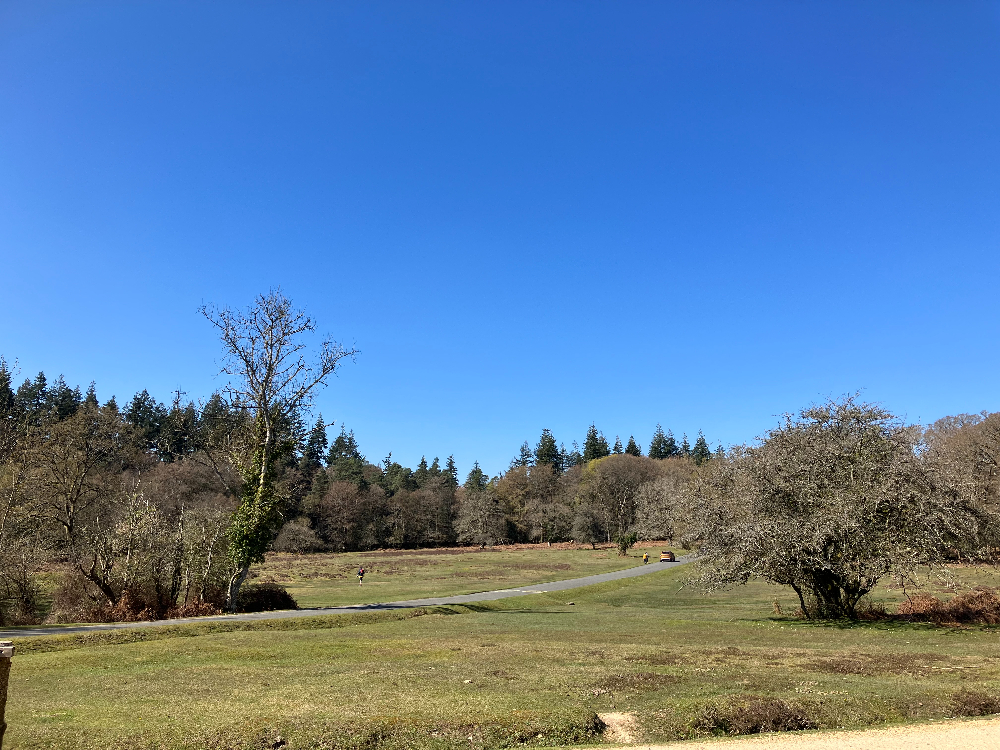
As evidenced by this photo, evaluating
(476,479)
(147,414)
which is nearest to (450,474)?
(476,479)

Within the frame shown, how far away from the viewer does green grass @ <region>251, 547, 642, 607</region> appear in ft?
146

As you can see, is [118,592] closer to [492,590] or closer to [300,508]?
[492,590]

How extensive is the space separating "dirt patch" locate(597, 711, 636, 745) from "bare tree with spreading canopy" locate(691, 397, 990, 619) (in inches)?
567

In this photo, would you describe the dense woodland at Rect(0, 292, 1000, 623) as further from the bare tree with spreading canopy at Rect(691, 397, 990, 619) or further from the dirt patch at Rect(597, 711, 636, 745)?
the dirt patch at Rect(597, 711, 636, 745)

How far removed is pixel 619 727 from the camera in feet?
31.2

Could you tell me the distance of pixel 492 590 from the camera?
1724 inches

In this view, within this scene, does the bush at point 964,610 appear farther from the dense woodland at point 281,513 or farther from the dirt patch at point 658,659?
the dirt patch at point 658,659

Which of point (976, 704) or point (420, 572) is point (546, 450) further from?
point (976, 704)

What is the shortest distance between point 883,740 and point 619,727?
3517 millimetres

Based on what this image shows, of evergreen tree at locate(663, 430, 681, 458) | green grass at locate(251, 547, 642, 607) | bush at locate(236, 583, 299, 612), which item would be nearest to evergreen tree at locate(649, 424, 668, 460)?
evergreen tree at locate(663, 430, 681, 458)

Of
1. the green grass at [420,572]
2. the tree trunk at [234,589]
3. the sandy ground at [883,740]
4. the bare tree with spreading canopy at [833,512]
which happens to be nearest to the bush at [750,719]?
the sandy ground at [883,740]

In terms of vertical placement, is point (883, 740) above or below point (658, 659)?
above

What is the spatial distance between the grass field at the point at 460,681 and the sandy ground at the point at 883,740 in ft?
1.84

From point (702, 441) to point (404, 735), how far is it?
528 feet
